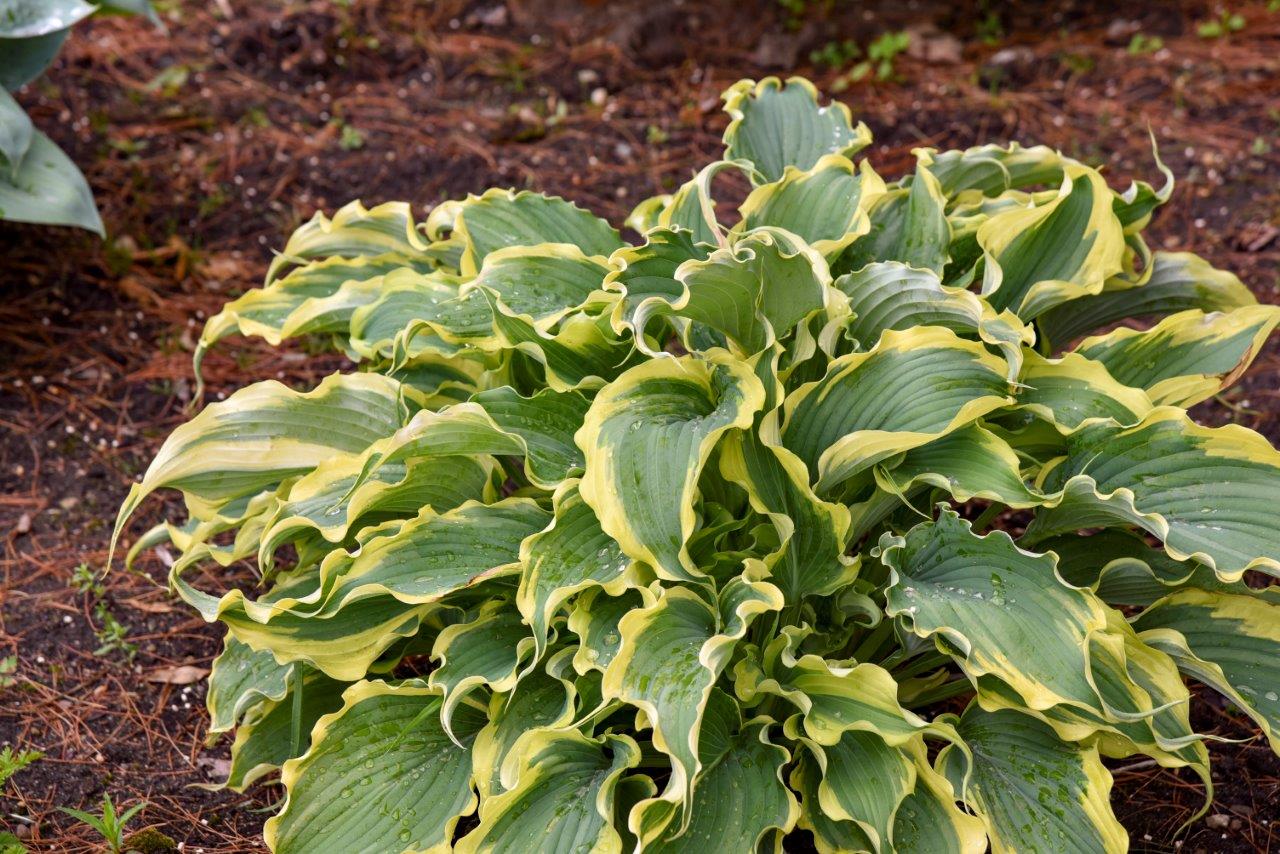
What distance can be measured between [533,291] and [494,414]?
28 centimetres

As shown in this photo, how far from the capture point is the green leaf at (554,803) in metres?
1.78

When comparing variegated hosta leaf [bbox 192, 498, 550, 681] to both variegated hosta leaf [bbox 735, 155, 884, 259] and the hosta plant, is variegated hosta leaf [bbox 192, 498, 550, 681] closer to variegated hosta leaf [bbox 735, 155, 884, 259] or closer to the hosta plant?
the hosta plant

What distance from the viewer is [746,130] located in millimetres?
2537

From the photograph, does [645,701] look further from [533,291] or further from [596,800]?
[533,291]

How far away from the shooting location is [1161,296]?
248 cm

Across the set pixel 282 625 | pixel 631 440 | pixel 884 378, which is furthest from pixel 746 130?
pixel 282 625

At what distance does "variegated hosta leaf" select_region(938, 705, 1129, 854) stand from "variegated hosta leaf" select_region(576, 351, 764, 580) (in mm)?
585

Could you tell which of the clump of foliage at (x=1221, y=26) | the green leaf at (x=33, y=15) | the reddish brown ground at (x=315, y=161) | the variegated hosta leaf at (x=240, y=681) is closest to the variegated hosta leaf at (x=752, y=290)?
the variegated hosta leaf at (x=240, y=681)

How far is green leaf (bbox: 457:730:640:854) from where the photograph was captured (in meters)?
1.78

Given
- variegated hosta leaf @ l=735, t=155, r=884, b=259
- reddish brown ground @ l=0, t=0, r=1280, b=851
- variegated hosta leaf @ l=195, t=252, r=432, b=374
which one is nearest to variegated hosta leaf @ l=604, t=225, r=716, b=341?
variegated hosta leaf @ l=735, t=155, r=884, b=259

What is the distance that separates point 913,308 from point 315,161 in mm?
2691

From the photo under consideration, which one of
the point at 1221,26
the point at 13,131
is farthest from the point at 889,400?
the point at 1221,26

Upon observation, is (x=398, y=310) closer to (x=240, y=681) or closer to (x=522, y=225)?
(x=522, y=225)

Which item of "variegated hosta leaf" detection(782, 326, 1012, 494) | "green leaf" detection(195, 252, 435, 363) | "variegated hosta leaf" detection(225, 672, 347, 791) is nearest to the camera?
"variegated hosta leaf" detection(782, 326, 1012, 494)
